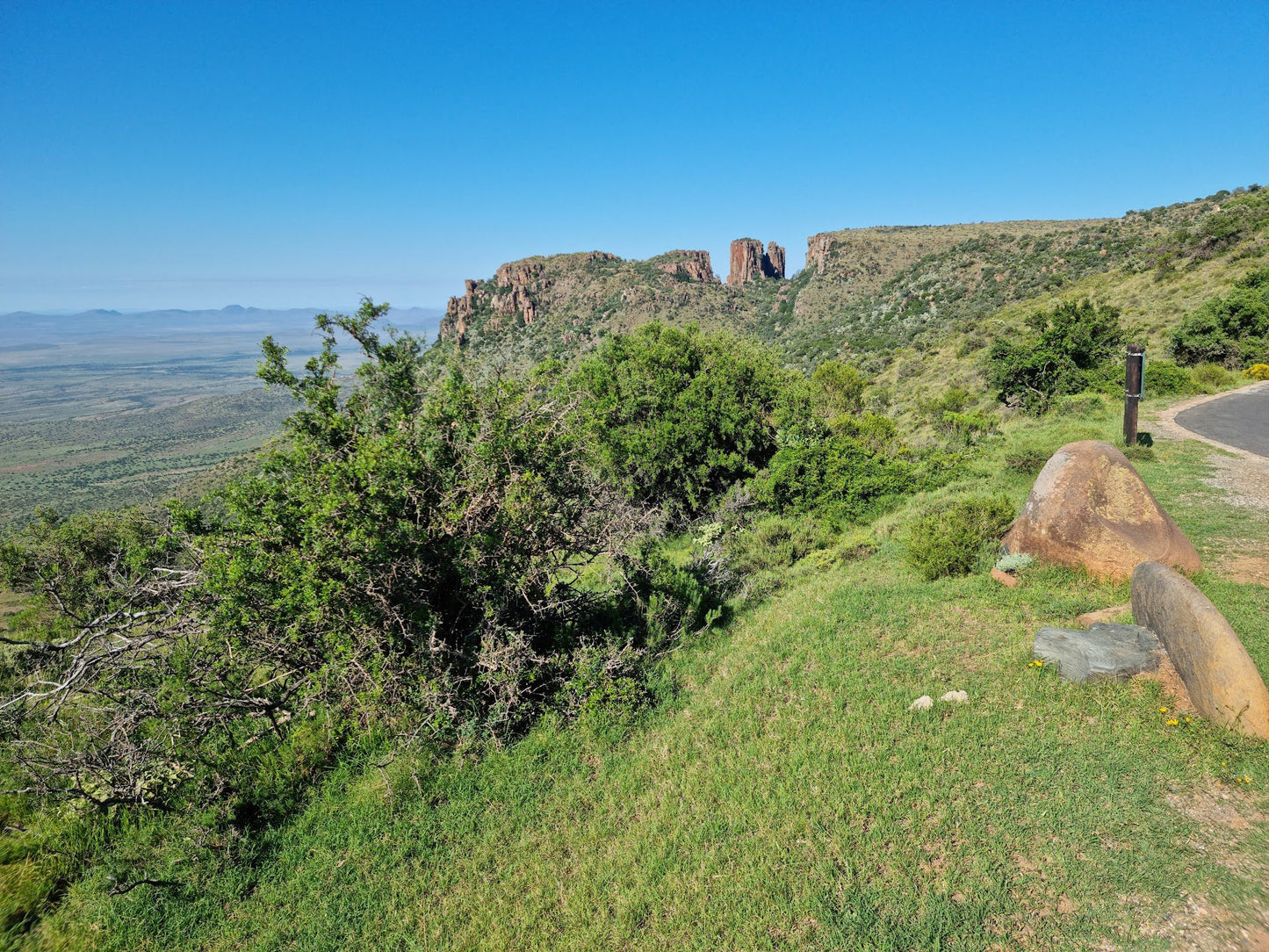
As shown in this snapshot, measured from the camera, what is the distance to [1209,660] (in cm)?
510

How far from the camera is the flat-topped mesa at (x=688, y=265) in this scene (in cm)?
10944

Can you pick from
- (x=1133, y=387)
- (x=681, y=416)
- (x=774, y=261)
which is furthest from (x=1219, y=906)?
(x=774, y=261)

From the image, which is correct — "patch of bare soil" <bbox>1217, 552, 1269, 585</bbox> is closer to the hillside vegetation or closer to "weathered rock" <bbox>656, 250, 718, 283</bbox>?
the hillside vegetation

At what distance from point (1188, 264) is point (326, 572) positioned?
165 ft

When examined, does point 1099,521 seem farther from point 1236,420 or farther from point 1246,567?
point 1236,420

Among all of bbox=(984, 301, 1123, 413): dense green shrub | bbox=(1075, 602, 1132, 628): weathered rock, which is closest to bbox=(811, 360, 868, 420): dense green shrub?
bbox=(984, 301, 1123, 413): dense green shrub

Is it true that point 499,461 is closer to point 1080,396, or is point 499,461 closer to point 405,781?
point 405,781

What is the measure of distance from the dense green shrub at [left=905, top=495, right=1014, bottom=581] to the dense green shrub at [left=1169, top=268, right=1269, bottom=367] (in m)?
20.1

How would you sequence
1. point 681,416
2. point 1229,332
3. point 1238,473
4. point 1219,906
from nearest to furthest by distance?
point 1219,906 < point 1238,473 < point 681,416 < point 1229,332

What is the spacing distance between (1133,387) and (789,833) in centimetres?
1258

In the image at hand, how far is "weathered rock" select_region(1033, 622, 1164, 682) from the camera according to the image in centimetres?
588

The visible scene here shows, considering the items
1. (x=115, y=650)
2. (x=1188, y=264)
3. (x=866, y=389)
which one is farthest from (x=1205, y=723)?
(x=1188, y=264)

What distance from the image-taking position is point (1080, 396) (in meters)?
18.4

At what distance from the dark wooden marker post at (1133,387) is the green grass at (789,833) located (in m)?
6.56
